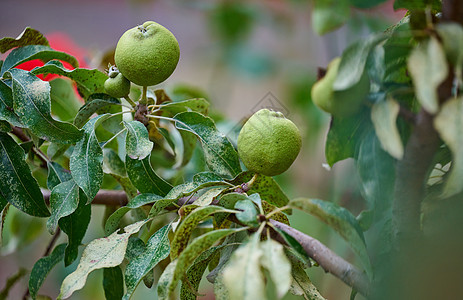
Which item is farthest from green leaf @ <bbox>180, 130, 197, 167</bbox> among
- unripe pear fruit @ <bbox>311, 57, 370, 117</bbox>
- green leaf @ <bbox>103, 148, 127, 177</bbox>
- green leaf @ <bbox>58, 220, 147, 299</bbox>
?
unripe pear fruit @ <bbox>311, 57, 370, 117</bbox>

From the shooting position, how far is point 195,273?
53 centimetres

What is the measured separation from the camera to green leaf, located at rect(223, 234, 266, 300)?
0.37 m

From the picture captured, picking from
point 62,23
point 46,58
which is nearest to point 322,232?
point 46,58

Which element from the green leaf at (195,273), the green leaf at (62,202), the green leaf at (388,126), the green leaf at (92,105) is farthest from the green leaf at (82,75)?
the green leaf at (388,126)

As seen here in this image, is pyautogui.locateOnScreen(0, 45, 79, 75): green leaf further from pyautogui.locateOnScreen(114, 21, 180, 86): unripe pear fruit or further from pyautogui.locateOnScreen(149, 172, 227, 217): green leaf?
pyautogui.locateOnScreen(149, 172, 227, 217): green leaf

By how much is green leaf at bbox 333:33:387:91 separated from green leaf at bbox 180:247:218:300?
21 cm

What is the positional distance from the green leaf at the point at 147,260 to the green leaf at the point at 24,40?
291 millimetres

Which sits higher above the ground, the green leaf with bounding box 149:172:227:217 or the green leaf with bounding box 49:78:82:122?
the green leaf with bounding box 49:78:82:122

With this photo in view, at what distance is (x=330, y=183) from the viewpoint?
18.5 inches

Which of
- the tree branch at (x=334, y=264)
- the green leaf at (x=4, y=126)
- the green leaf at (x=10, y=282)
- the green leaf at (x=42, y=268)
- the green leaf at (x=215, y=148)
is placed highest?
the green leaf at (x=4, y=126)

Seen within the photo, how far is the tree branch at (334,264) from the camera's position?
0.42 m

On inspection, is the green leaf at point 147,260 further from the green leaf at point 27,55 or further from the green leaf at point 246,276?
the green leaf at point 27,55

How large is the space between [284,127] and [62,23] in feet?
6.60

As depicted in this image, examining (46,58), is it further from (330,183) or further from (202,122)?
(330,183)
